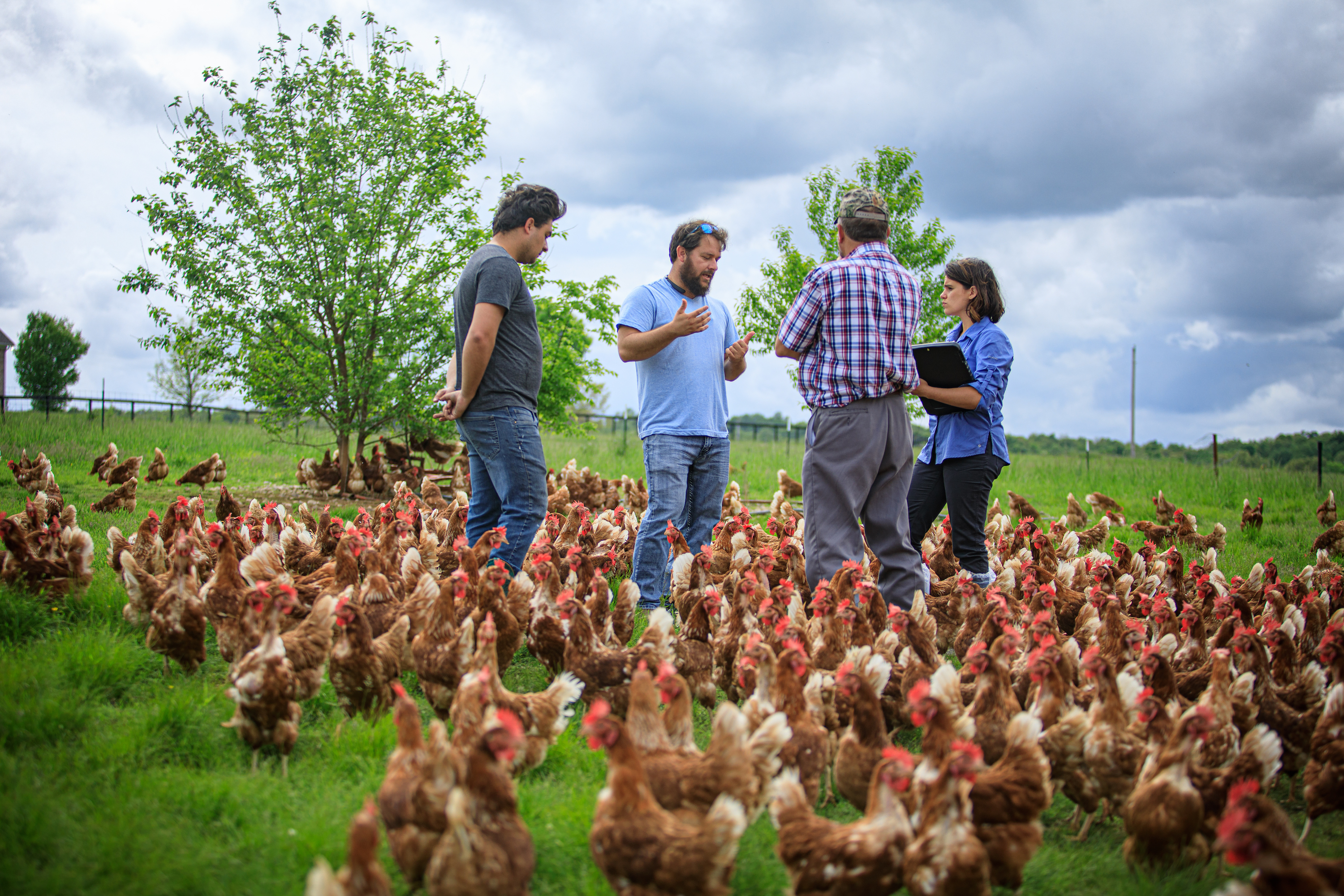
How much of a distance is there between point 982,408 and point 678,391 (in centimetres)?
208

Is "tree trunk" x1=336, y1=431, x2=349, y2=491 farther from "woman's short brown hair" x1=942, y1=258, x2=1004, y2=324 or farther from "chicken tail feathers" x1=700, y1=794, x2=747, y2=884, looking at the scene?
"chicken tail feathers" x1=700, y1=794, x2=747, y2=884

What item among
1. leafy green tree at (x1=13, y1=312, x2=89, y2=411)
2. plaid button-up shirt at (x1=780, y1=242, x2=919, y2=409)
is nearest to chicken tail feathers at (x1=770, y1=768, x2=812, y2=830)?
plaid button-up shirt at (x1=780, y1=242, x2=919, y2=409)

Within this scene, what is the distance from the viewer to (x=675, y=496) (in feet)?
17.0

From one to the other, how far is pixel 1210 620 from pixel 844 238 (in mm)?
4072

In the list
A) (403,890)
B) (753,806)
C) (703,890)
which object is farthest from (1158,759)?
(403,890)

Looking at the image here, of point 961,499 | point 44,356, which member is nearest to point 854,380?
point 961,499

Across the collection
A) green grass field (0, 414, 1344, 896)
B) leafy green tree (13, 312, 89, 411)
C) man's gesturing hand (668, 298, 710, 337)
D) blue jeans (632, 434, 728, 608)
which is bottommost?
green grass field (0, 414, 1344, 896)

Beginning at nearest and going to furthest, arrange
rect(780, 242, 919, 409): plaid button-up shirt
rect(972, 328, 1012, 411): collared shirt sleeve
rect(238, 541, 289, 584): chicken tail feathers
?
rect(780, 242, 919, 409): plaid button-up shirt < rect(972, 328, 1012, 411): collared shirt sleeve < rect(238, 541, 289, 584): chicken tail feathers

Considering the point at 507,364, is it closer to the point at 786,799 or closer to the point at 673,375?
the point at 673,375

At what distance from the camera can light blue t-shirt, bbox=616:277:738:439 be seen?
5.18 meters

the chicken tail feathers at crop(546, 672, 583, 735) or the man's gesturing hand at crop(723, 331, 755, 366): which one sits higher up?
the man's gesturing hand at crop(723, 331, 755, 366)

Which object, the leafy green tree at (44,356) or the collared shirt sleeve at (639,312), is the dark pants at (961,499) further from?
the leafy green tree at (44,356)

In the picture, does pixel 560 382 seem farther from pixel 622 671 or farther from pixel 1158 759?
pixel 1158 759

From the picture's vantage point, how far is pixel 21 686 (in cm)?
362
